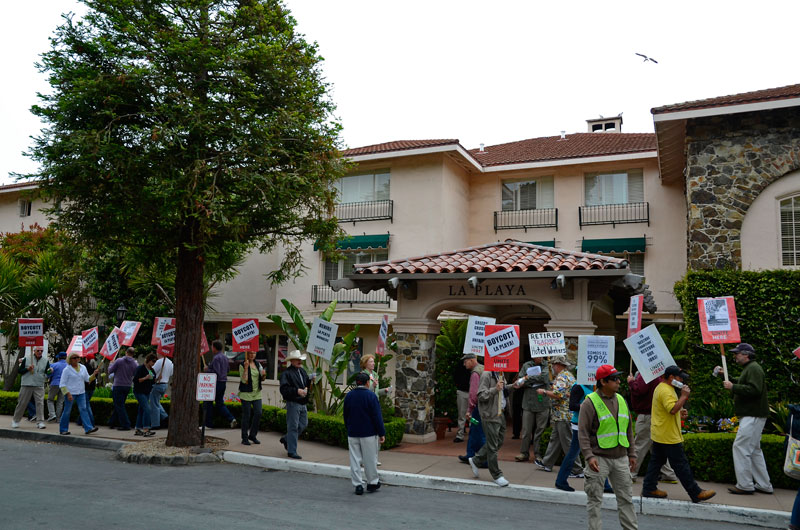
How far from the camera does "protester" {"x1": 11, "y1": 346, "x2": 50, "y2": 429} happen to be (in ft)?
48.4

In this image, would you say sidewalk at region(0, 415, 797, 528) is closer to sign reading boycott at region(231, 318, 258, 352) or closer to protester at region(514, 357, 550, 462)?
protester at region(514, 357, 550, 462)

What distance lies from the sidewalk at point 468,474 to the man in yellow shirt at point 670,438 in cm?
19

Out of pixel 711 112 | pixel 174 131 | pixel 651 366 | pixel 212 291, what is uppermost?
pixel 711 112

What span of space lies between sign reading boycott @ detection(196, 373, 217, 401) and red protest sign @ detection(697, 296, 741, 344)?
8.70 meters

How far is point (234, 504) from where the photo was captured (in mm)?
8344

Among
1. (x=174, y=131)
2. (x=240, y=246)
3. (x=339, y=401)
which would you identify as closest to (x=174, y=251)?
(x=240, y=246)

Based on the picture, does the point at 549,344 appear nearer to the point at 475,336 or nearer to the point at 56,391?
the point at 475,336

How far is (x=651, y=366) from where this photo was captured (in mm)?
9133

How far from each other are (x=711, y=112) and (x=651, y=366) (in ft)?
26.6

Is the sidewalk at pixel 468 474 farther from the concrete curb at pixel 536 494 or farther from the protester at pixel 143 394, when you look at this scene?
the protester at pixel 143 394

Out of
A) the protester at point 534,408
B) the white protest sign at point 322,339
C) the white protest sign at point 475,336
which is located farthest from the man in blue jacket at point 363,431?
the protester at point 534,408

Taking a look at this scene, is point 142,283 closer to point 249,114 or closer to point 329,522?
point 249,114

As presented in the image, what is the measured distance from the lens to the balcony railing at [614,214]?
71.2 feet

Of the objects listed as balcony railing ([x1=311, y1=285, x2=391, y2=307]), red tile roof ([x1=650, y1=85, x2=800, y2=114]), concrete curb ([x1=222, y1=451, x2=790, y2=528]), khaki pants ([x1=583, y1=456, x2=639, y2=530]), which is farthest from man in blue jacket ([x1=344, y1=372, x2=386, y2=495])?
balcony railing ([x1=311, y1=285, x2=391, y2=307])
